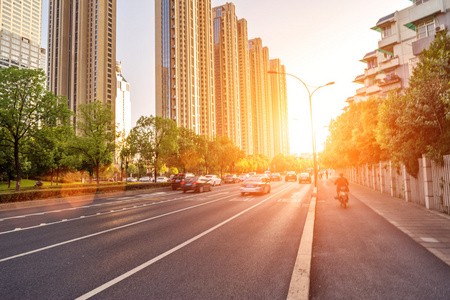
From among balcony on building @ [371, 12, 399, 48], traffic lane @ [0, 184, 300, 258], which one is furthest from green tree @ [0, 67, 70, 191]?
balcony on building @ [371, 12, 399, 48]

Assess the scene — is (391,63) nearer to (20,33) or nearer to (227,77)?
(227,77)

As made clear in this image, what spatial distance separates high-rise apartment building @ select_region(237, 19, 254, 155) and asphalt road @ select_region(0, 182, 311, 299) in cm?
16350

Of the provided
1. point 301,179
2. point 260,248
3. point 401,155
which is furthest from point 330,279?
point 301,179

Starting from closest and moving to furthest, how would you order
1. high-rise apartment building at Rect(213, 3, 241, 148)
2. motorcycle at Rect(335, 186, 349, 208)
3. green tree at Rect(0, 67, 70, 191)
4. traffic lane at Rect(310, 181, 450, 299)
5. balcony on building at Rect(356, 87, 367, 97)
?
traffic lane at Rect(310, 181, 450, 299), motorcycle at Rect(335, 186, 349, 208), green tree at Rect(0, 67, 70, 191), balcony on building at Rect(356, 87, 367, 97), high-rise apartment building at Rect(213, 3, 241, 148)

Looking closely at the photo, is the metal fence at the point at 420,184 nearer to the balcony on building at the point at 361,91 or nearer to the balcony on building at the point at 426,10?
the balcony on building at the point at 426,10

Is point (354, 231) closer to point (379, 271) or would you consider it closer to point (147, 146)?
point (379, 271)

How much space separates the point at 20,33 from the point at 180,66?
113 meters

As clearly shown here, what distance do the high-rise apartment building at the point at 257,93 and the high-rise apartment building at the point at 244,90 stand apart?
37.6 feet

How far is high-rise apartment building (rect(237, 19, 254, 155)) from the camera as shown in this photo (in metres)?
173

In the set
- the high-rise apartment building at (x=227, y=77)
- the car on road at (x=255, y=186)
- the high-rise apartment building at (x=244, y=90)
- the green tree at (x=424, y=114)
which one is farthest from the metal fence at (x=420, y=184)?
the high-rise apartment building at (x=244, y=90)

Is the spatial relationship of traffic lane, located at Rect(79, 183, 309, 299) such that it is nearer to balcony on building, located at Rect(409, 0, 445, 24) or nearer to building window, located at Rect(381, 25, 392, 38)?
balcony on building, located at Rect(409, 0, 445, 24)

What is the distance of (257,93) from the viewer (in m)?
193

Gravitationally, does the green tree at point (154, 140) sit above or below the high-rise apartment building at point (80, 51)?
below

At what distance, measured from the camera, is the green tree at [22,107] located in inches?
790
